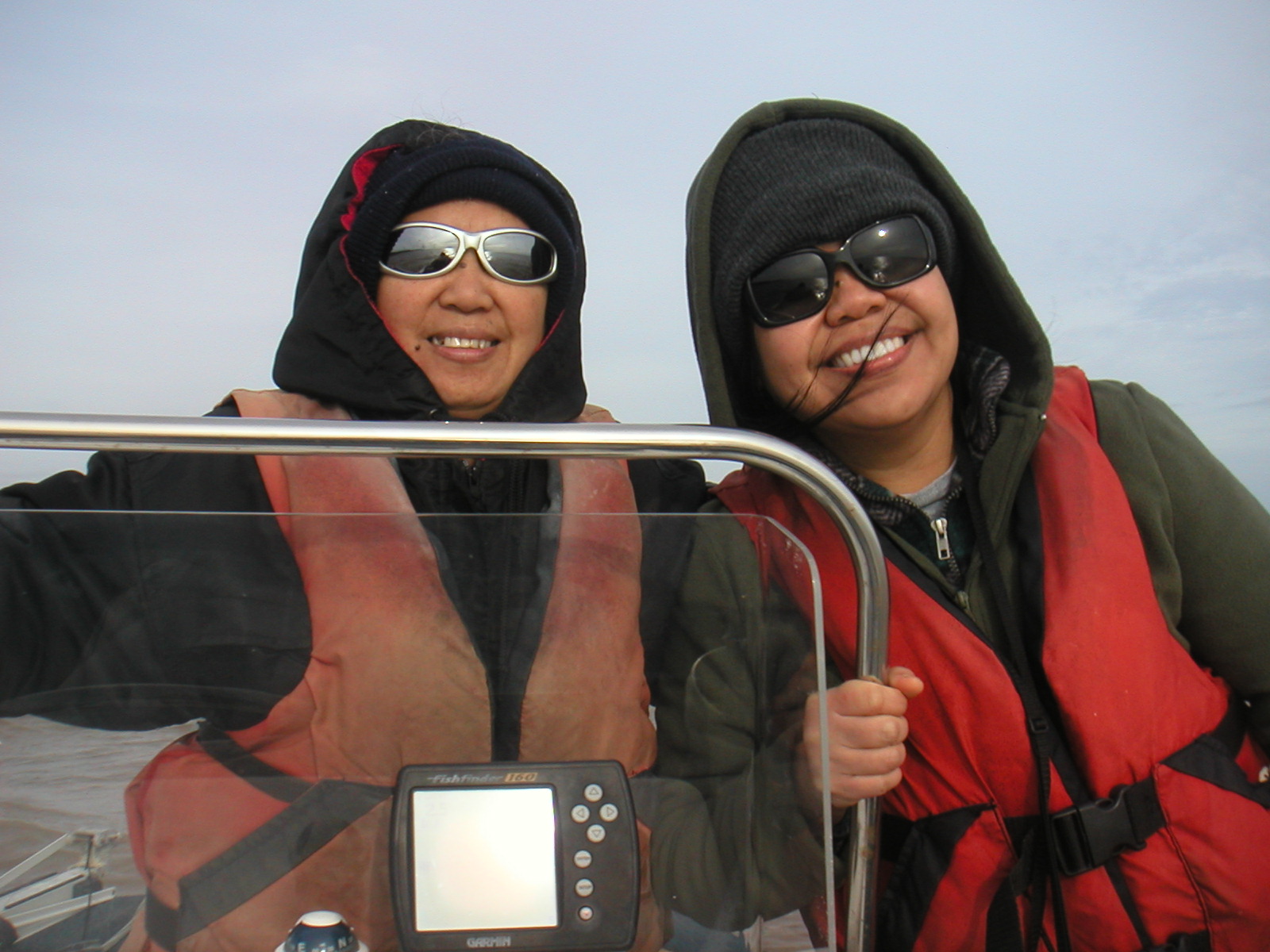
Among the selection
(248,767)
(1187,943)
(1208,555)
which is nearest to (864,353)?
(1208,555)

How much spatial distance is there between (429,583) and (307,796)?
0.26m

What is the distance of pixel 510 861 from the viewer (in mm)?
958

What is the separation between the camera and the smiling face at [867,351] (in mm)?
1570

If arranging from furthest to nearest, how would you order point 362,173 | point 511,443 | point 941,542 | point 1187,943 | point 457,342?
point 362,173
point 457,342
point 941,542
point 1187,943
point 511,443

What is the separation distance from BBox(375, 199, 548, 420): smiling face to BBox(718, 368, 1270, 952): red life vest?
2.21ft

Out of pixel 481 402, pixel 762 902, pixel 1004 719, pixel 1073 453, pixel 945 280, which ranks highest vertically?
pixel 945 280

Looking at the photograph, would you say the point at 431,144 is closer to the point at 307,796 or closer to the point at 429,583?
the point at 429,583

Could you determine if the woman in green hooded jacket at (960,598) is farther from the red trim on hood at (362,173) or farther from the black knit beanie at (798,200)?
the red trim on hood at (362,173)

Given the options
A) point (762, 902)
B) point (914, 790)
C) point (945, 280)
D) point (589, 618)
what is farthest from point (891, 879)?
point (945, 280)

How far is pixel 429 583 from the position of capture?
107cm

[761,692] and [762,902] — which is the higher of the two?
[761,692]

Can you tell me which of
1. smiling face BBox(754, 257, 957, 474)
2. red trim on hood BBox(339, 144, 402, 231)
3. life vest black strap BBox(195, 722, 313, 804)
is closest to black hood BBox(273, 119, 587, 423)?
red trim on hood BBox(339, 144, 402, 231)

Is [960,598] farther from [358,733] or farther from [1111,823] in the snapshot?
[358,733]

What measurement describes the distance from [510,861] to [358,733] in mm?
217
